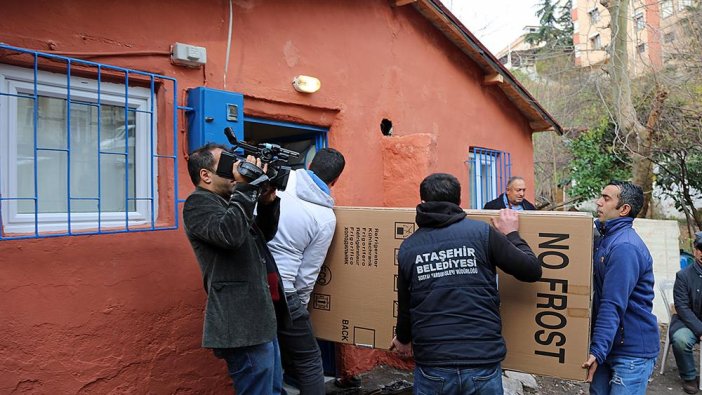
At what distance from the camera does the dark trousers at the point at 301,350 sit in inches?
125

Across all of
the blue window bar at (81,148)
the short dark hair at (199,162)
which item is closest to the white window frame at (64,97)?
the blue window bar at (81,148)

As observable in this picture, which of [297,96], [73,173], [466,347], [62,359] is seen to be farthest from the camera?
[297,96]

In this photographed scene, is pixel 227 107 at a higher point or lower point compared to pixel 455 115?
lower

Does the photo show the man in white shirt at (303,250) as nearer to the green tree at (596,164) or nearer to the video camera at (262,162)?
the video camera at (262,162)

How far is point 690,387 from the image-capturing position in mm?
5359

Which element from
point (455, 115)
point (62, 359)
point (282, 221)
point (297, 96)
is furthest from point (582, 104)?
point (62, 359)

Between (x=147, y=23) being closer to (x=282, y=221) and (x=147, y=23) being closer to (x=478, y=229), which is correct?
(x=282, y=221)

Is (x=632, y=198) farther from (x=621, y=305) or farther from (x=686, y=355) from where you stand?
(x=686, y=355)

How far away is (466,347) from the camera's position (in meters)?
2.45

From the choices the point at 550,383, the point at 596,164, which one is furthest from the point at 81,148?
the point at 596,164

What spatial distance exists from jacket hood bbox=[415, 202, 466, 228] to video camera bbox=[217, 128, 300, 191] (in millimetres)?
731

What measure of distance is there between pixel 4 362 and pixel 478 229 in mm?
2443

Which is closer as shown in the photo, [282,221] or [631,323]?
[631,323]

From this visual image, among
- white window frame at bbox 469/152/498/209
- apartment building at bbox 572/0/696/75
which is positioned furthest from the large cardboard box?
apartment building at bbox 572/0/696/75
